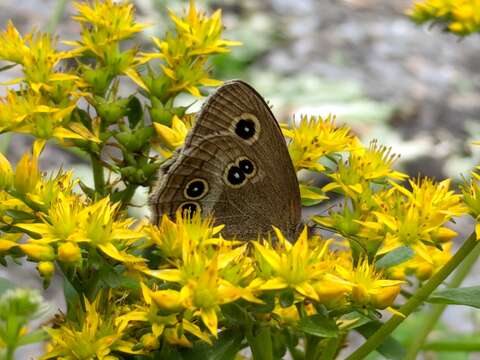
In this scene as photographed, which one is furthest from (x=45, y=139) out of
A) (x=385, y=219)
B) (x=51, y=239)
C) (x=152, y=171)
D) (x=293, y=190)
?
(x=385, y=219)

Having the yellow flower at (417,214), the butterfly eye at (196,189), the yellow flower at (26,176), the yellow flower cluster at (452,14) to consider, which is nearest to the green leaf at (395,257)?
the yellow flower at (417,214)

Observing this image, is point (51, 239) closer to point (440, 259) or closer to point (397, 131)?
point (440, 259)

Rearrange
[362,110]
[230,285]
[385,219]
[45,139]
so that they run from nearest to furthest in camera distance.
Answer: [230,285] < [385,219] < [45,139] < [362,110]

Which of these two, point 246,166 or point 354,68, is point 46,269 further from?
point 354,68

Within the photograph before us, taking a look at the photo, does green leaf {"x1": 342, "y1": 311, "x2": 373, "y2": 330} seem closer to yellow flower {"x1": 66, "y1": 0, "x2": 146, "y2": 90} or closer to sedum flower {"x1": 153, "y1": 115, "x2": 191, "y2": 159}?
sedum flower {"x1": 153, "y1": 115, "x2": 191, "y2": 159}

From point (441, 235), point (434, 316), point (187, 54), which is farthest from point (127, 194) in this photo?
point (434, 316)

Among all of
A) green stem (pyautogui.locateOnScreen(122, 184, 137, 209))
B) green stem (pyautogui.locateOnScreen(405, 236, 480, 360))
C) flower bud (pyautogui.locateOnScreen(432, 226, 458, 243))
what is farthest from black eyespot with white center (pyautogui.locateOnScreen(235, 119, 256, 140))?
green stem (pyautogui.locateOnScreen(405, 236, 480, 360))

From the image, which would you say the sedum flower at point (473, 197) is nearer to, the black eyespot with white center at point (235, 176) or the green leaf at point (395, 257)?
the green leaf at point (395, 257)
